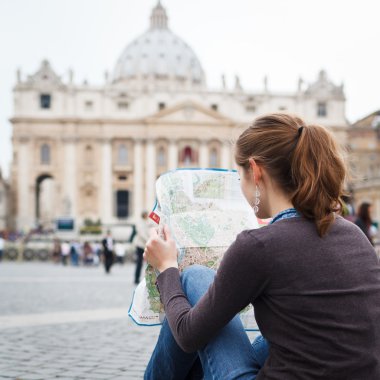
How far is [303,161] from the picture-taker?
6.07 ft

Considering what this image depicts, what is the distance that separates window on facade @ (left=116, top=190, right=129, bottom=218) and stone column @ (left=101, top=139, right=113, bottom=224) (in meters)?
1.07

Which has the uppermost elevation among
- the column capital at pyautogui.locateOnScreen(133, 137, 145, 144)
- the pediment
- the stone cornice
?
the pediment

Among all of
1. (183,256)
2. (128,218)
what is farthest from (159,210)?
(128,218)

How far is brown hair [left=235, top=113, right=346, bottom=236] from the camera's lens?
1843 millimetres

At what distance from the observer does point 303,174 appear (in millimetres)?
1854

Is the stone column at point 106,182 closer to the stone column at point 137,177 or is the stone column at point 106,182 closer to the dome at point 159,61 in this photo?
the stone column at point 137,177

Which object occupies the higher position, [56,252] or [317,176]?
[317,176]

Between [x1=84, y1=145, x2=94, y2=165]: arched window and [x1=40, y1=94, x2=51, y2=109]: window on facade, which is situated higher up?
[x1=40, y1=94, x2=51, y2=109]: window on facade

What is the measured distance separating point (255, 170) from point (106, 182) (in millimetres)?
56360

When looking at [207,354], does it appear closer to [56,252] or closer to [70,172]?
[56,252]

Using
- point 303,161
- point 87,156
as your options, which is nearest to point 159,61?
point 87,156

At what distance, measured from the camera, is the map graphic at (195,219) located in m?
2.34

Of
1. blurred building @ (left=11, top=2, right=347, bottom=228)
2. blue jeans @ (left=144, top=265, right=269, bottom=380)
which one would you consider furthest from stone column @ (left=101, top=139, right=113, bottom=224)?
blue jeans @ (left=144, top=265, right=269, bottom=380)

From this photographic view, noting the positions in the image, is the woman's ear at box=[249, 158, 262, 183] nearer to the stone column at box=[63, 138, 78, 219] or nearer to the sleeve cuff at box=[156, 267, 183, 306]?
the sleeve cuff at box=[156, 267, 183, 306]
